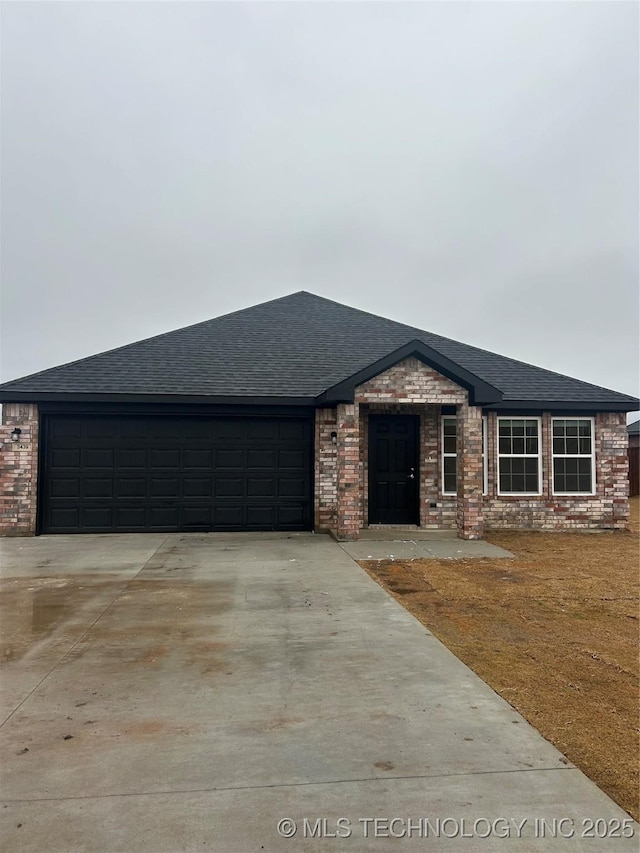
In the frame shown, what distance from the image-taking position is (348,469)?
10.0 meters

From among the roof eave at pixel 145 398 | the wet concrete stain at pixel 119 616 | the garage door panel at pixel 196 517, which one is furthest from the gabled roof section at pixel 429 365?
the wet concrete stain at pixel 119 616

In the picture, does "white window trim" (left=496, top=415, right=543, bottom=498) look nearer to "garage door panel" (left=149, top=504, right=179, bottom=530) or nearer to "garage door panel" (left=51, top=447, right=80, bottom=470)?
"garage door panel" (left=149, top=504, right=179, bottom=530)

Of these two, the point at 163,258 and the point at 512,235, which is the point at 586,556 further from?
the point at 163,258

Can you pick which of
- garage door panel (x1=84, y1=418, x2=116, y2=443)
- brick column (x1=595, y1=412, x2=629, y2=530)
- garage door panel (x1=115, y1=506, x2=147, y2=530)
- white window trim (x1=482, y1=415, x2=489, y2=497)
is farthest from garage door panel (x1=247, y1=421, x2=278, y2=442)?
brick column (x1=595, y1=412, x2=629, y2=530)

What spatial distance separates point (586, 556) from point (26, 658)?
8.71 metres

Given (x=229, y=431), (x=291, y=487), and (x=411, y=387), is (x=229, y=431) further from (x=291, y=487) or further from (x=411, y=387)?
(x=411, y=387)

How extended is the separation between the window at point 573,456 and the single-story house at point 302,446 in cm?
3

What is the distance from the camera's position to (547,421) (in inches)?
477

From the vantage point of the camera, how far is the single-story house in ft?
34.2

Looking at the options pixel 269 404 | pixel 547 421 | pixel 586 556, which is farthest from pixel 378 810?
pixel 547 421

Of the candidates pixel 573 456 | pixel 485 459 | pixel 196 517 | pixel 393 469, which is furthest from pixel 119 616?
pixel 573 456

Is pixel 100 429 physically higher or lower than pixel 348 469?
higher

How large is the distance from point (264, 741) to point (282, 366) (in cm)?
998

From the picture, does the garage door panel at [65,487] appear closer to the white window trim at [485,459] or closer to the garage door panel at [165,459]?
the garage door panel at [165,459]
